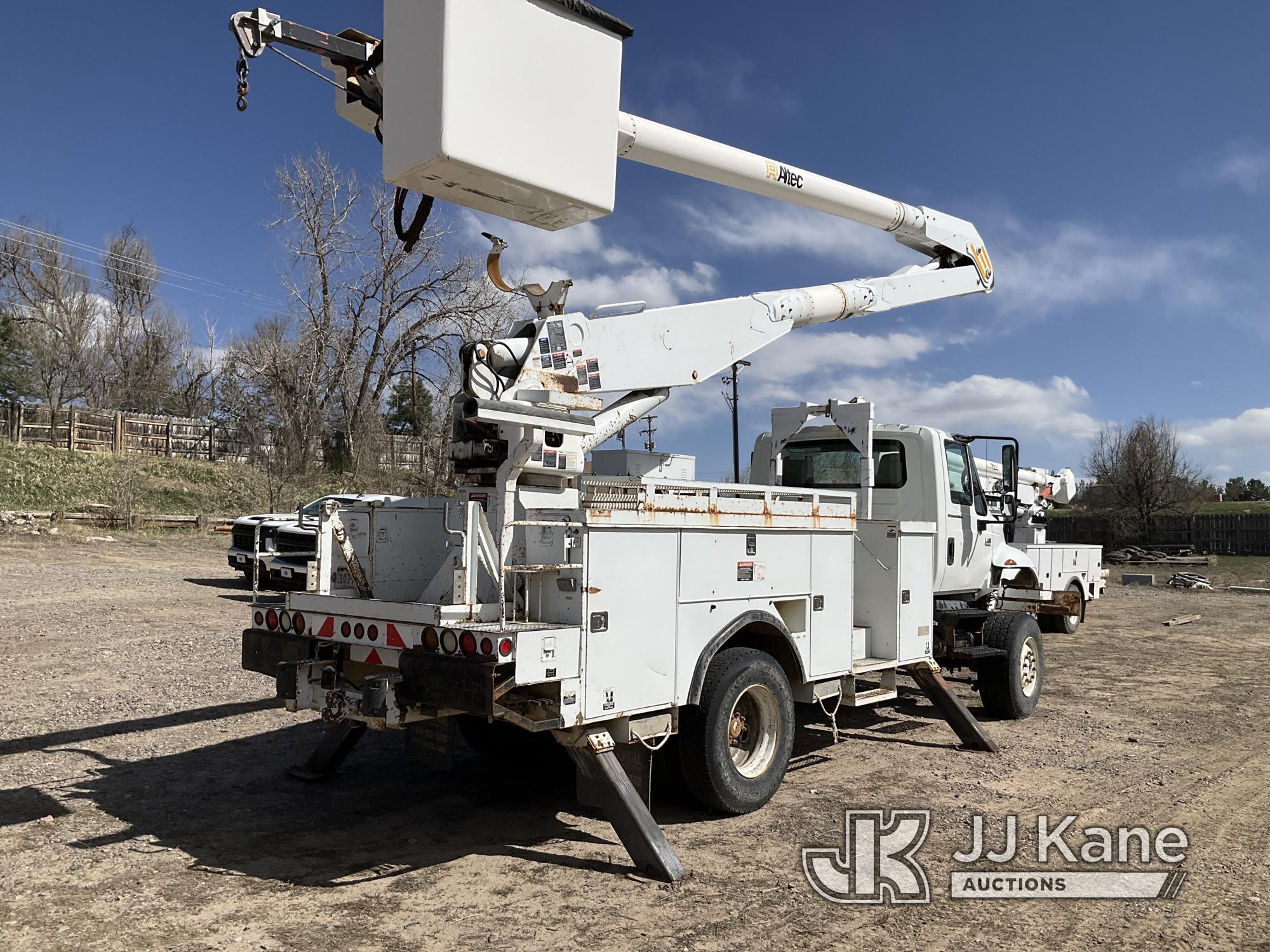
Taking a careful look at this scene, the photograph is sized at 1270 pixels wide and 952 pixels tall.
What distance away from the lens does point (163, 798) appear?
609 centimetres

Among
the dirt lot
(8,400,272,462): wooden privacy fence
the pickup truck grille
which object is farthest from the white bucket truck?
(8,400,272,462): wooden privacy fence

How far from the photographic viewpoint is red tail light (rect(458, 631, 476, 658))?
15.1 feet

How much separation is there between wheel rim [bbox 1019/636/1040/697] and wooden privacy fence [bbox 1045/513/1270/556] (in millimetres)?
29672

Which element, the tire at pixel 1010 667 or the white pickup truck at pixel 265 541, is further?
the white pickup truck at pixel 265 541

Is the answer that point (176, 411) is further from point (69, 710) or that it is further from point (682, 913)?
point (682, 913)

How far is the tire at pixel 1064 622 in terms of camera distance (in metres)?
17.1

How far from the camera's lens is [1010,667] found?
351 inches

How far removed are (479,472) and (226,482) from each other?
2840 centimetres

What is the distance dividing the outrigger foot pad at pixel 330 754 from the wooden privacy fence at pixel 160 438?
22.1 meters

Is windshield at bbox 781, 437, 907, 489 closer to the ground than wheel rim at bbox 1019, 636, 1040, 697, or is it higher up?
higher up

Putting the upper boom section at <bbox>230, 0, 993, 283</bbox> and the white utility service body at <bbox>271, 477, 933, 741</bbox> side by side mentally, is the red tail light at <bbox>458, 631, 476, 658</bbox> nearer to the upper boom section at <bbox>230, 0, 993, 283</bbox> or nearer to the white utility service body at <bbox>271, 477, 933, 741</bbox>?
the white utility service body at <bbox>271, 477, 933, 741</bbox>

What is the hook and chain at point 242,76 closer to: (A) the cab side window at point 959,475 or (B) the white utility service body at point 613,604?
(B) the white utility service body at point 613,604

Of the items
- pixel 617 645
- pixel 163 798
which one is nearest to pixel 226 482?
pixel 163 798

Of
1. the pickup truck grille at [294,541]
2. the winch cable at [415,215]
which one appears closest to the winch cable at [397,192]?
the winch cable at [415,215]
